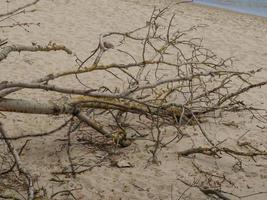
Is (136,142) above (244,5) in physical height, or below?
above

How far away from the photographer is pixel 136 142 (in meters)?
5.14

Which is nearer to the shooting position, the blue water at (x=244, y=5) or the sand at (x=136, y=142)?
the sand at (x=136, y=142)

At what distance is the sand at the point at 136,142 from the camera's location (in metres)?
4.41

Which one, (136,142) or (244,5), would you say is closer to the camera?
(136,142)

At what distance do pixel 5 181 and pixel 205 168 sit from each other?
1696 millimetres

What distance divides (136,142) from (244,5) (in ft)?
50.5

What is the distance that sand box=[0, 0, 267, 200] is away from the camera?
4.41m

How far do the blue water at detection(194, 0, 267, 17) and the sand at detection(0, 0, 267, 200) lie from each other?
4223 millimetres

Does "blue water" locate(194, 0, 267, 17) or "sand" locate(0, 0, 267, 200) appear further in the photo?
"blue water" locate(194, 0, 267, 17)

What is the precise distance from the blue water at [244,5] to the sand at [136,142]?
13.9 feet

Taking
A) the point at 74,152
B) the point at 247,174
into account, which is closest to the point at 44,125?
the point at 74,152

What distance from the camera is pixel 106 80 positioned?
7367 mm

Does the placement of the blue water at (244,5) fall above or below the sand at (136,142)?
below

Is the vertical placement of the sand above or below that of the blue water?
above
